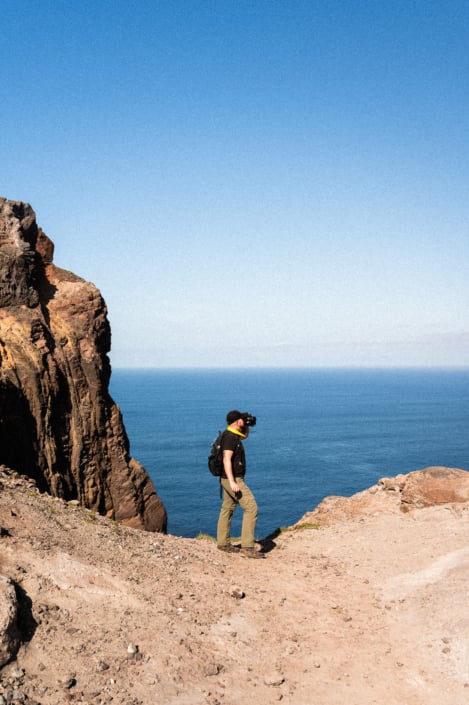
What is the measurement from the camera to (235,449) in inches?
488

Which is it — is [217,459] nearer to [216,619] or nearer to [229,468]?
[229,468]

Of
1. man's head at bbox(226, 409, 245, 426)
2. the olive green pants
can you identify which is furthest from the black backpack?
man's head at bbox(226, 409, 245, 426)

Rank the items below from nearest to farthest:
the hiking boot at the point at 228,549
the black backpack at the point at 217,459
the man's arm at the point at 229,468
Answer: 1. the man's arm at the point at 229,468
2. the black backpack at the point at 217,459
3. the hiking boot at the point at 228,549

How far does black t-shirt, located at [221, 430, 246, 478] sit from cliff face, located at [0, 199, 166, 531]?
21.7 feet

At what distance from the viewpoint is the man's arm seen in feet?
39.5

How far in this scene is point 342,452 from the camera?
114812 mm

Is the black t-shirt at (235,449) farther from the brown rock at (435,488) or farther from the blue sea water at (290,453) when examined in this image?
the blue sea water at (290,453)

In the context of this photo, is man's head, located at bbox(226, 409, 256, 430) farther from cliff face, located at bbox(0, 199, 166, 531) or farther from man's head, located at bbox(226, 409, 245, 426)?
cliff face, located at bbox(0, 199, 166, 531)

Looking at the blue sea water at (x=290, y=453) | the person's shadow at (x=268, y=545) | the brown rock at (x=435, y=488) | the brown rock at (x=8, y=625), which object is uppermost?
the brown rock at (x=8, y=625)

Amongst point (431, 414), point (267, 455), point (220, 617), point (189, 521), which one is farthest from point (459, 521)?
point (431, 414)

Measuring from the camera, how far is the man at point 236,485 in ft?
40.2

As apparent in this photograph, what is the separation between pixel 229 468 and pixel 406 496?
7982 mm

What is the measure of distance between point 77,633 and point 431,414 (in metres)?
190

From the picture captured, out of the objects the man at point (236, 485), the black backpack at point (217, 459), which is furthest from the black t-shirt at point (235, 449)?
the black backpack at point (217, 459)
